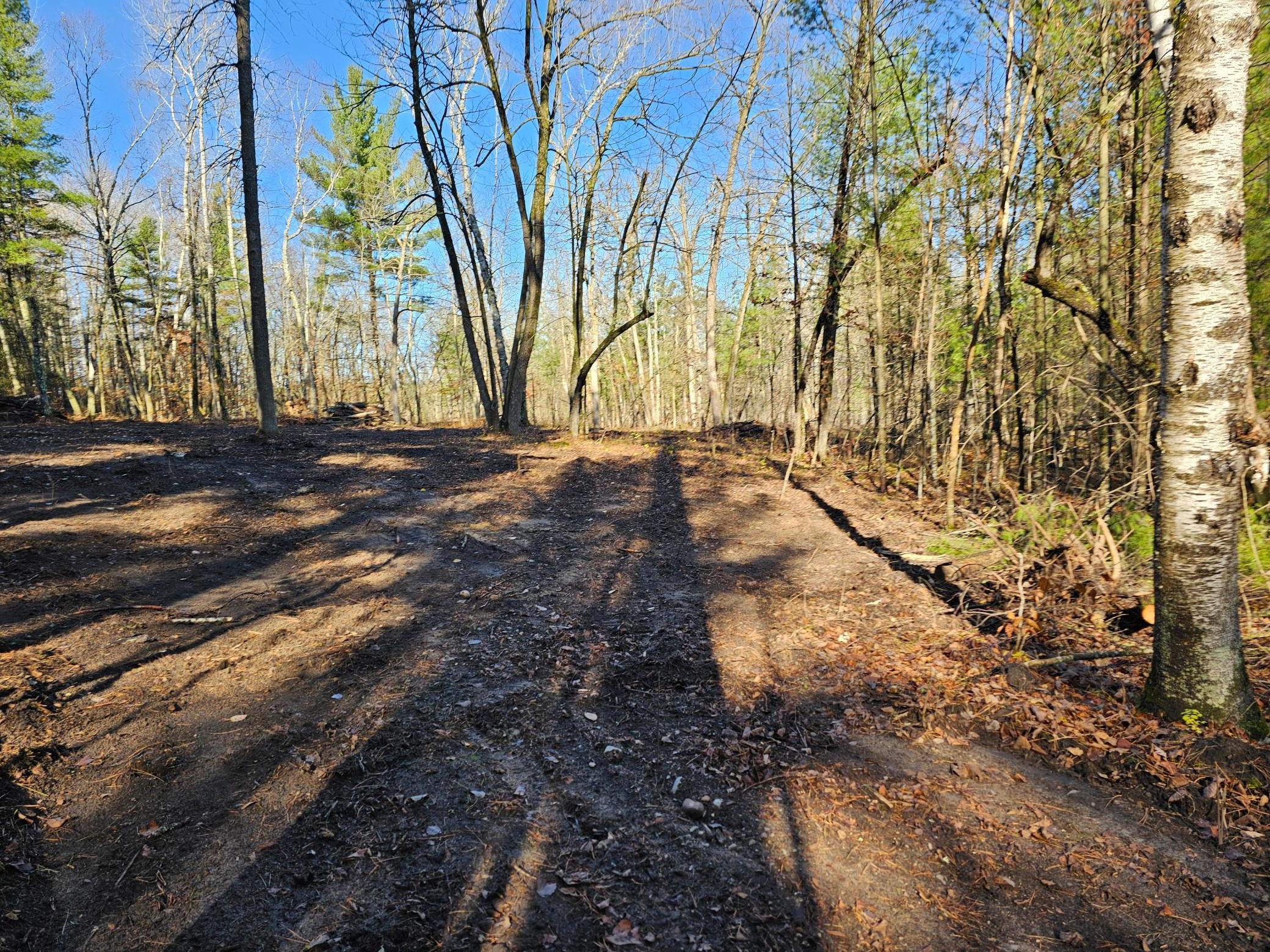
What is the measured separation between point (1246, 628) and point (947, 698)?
212cm

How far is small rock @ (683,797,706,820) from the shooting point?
287 centimetres

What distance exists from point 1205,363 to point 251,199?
1362cm

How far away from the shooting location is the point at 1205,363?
2957mm

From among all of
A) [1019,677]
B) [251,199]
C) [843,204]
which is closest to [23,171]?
[251,199]

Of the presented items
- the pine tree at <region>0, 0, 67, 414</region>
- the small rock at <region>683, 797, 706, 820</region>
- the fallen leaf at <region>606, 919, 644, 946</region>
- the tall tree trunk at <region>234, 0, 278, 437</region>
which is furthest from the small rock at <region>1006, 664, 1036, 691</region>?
the pine tree at <region>0, 0, 67, 414</region>

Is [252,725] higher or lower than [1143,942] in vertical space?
higher

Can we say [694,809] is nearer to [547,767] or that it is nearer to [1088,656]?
[547,767]

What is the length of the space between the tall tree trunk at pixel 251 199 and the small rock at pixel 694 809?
11043 mm

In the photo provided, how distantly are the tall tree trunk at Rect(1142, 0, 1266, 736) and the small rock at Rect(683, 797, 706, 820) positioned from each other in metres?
2.63

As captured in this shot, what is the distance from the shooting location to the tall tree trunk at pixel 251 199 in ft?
35.2

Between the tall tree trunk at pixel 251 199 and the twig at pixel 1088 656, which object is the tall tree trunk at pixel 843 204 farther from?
the tall tree trunk at pixel 251 199

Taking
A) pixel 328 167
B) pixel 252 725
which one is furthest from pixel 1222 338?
pixel 328 167

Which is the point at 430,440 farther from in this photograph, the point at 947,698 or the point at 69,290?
the point at 69,290

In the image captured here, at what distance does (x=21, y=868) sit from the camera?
237 cm
